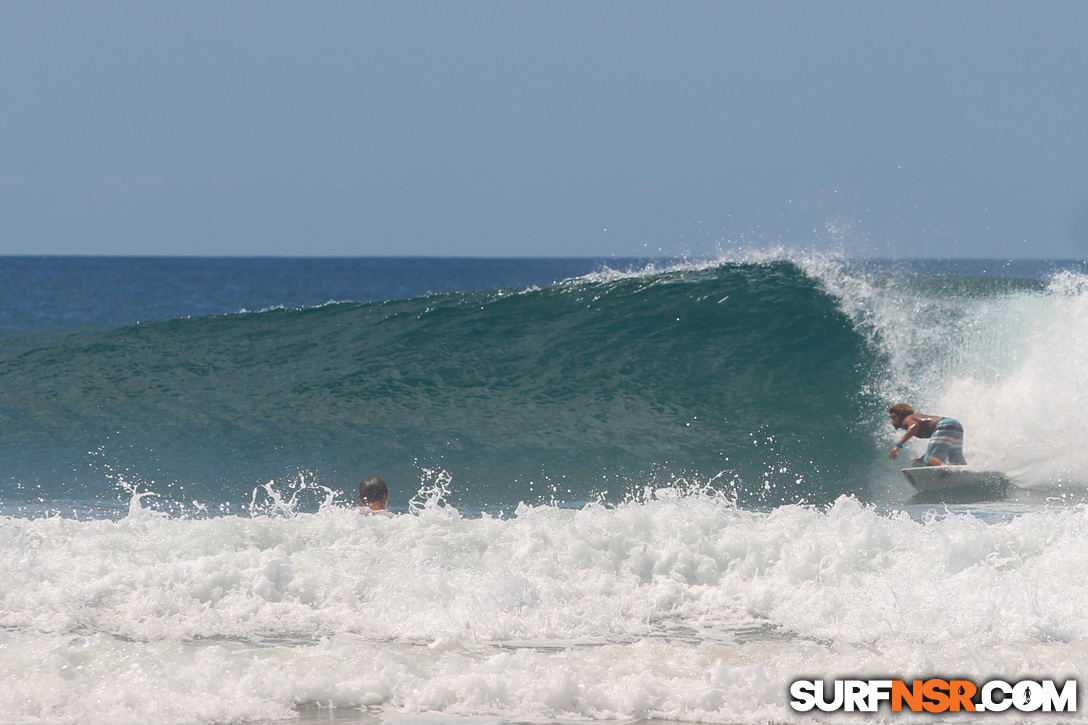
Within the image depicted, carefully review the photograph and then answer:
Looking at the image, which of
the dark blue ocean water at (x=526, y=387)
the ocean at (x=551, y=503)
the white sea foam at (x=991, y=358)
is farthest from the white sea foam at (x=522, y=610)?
the white sea foam at (x=991, y=358)

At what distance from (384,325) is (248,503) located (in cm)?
661

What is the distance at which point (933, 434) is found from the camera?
30.5 ft

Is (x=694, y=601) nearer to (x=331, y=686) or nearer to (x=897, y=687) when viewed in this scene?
(x=897, y=687)

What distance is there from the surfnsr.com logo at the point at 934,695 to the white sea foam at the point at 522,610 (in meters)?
0.07

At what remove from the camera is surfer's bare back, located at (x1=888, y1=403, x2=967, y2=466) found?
9.01 meters

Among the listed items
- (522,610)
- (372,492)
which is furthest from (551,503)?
(522,610)

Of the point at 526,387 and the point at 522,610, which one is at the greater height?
the point at 526,387

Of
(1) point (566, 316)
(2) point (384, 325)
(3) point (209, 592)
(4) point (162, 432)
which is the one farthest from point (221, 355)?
(3) point (209, 592)

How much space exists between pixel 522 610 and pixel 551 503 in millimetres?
3112

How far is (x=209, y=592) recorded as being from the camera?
199 inches

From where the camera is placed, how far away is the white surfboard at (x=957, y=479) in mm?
8469

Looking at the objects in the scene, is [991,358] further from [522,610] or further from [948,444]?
[522,610]

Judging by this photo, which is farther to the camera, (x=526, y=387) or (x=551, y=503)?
(x=526, y=387)

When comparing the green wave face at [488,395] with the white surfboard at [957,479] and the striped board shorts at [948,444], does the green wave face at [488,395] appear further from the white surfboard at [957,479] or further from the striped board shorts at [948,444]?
the striped board shorts at [948,444]
